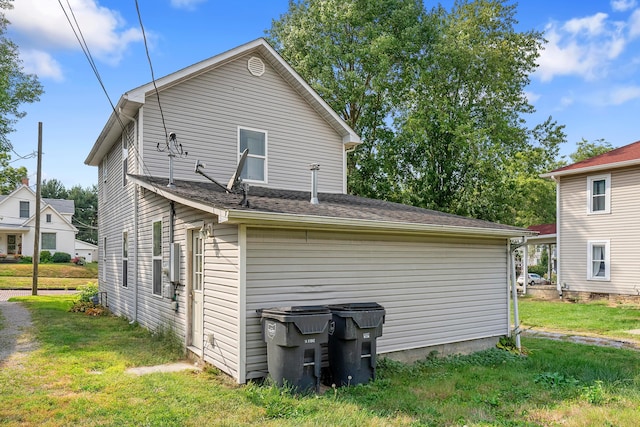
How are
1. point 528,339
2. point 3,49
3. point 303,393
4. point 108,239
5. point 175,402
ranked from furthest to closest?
point 3,49 < point 108,239 < point 528,339 < point 303,393 < point 175,402

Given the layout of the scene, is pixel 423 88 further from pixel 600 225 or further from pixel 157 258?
pixel 157 258

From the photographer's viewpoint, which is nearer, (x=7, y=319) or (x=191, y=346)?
(x=191, y=346)

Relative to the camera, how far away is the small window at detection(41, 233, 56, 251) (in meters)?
37.8

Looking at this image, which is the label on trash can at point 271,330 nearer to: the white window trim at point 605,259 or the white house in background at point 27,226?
the white window trim at point 605,259

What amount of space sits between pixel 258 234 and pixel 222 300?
46.3 inches

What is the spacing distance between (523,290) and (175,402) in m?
19.9

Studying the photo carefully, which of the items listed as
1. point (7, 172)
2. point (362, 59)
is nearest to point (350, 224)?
point (362, 59)

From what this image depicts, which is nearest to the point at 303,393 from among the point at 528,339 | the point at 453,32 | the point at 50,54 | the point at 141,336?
the point at 141,336

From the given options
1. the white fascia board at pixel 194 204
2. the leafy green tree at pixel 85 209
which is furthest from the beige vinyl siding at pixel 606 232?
the leafy green tree at pixel 85 209

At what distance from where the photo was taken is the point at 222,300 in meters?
6.63

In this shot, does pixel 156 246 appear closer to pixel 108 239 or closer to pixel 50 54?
pixel 50 54

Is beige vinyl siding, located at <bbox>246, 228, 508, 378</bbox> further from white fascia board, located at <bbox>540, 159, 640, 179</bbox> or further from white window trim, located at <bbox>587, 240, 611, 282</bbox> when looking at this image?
white window trim, located at <bbox>587, 240, 611, 282</bbox>

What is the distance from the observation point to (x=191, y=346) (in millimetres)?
7840

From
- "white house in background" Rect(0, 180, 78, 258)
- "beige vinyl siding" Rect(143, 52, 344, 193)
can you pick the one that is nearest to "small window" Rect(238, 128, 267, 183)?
"beige vinyl siding" Rect(143, 52, 344, 193)
